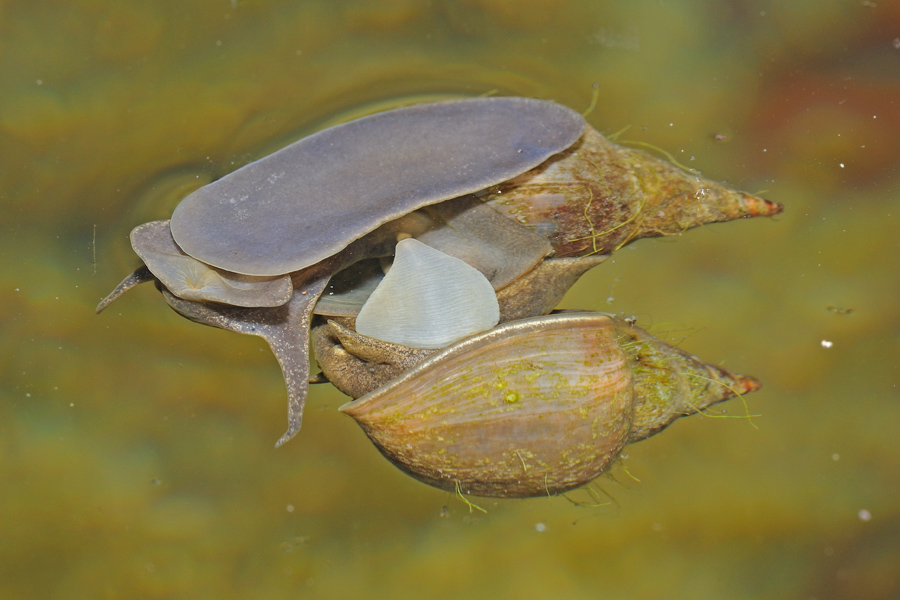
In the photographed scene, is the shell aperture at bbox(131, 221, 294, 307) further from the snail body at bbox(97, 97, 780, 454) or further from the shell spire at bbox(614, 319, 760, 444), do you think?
the shell spire at bbox(614, 319, 760, 444)

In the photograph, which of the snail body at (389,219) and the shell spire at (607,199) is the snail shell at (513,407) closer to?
the snail body at (389,219)

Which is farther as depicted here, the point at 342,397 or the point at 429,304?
the point at 342,397

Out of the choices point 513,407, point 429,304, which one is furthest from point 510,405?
point 429,304

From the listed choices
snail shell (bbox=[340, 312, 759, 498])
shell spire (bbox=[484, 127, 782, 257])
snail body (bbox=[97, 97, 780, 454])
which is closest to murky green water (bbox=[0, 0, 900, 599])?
shell spire (bbox=[484, 127, 782, 257])

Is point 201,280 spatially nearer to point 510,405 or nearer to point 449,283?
point 449,283

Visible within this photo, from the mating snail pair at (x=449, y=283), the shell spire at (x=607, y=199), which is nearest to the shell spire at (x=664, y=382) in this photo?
the mating snail pair at (x=449, y=283)

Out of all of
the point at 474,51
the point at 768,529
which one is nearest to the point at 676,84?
the point at 474,51
